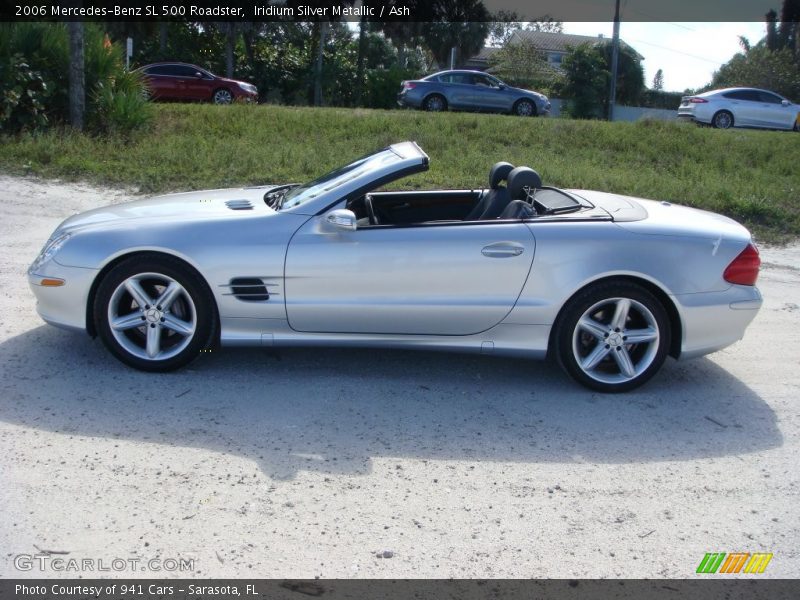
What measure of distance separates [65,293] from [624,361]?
11.0ft

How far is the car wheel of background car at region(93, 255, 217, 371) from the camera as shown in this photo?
498 centimetres

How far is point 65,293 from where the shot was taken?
5.04m

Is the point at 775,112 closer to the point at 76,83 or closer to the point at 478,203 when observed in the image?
the point at 76,83

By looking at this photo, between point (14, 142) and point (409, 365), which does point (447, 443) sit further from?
point (14, 142)

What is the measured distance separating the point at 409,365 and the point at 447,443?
3.91ft

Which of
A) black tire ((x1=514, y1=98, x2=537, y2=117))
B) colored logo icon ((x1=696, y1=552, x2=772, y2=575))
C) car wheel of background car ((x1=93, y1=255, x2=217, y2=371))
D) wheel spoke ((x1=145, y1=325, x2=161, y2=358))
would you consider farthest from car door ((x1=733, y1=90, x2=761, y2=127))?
colored logo icon ((x1=696, y1=552, x2=772, y2=575))

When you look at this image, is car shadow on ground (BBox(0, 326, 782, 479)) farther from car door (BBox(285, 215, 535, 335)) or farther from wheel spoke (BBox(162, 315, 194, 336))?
car door (BBox(285, 215, 535, 335))

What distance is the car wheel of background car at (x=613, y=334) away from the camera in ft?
16.5

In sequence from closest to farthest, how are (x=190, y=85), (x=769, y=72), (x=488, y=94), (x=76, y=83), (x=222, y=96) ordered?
1. (x=76, y=83)
2. (x=488, y=94)
3. (x=190, y=85)
4. (x=222, y=96)
5. (x=769, y=72)

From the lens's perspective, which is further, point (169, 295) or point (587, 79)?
point (587, 79)

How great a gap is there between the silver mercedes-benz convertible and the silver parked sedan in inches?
736

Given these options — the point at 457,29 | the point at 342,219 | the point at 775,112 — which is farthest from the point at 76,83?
the point at 457,29

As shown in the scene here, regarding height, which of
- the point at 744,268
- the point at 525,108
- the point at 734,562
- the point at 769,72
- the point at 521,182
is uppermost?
the point at 769,72

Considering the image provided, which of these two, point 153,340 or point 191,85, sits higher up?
point 191,85
